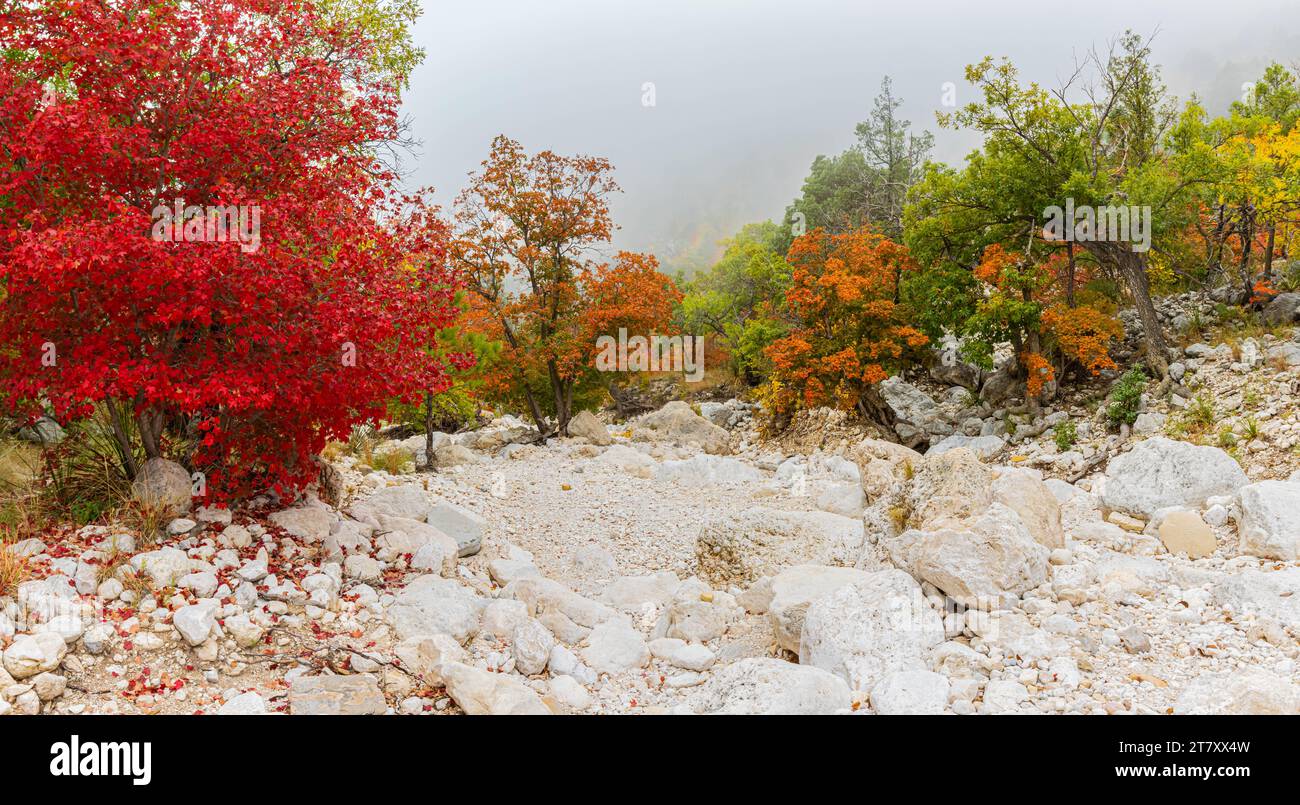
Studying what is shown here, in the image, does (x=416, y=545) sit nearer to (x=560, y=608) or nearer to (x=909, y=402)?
(x=560, y=608)

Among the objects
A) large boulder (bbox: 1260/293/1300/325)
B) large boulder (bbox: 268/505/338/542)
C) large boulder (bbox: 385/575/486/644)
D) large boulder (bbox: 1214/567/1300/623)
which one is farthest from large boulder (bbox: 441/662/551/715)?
large boulder (bbox: 1260/293/1300/325)

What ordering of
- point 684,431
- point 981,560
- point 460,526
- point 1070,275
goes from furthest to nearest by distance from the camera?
point 684,431 < point 1070,275 < point 460,526 < point 981,560

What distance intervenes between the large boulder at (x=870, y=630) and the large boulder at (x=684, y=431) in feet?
39.5

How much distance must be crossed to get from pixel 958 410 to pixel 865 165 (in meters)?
21.2

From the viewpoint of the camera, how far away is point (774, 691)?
511 cm

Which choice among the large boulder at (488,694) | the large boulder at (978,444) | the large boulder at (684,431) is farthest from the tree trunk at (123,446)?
the large boulder at (978,444)

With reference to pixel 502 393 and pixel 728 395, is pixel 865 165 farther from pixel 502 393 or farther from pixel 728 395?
pixel 502 393

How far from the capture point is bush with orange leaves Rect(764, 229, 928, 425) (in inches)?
632

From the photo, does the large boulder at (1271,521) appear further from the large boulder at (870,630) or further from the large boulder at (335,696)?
the large boulder at (335,696)

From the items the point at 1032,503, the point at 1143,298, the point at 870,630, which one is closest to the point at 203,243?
the point at 870,630

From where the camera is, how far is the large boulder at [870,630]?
18.6 ft

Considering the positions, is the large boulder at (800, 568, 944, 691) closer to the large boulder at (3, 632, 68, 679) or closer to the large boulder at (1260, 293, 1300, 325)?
the large boulder at (3, 632, 68, 679)

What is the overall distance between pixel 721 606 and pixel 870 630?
6.11 ft
